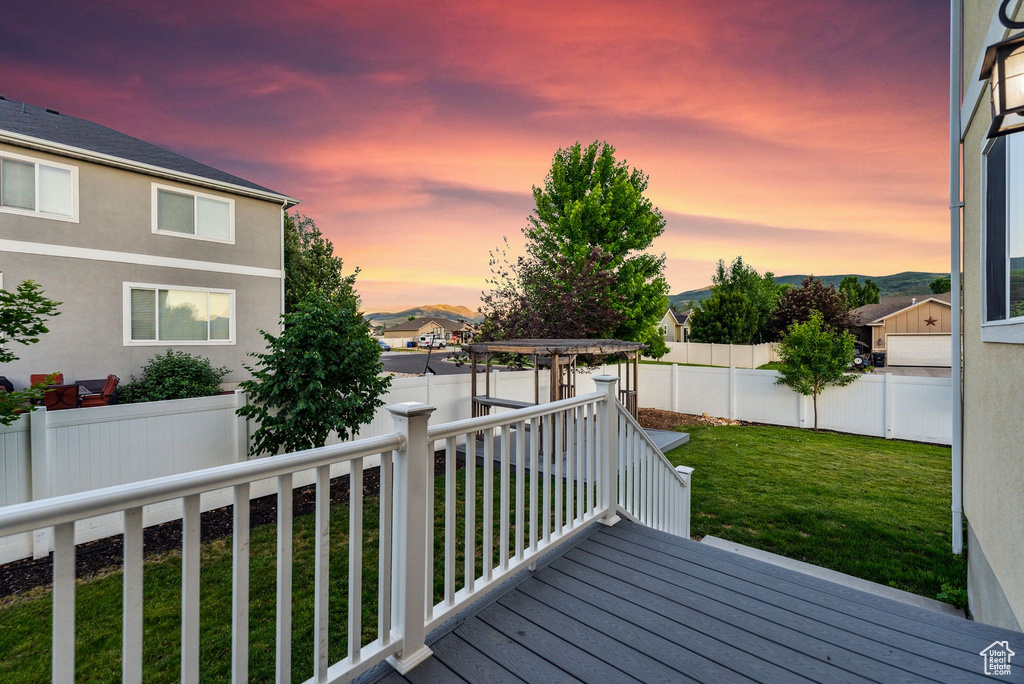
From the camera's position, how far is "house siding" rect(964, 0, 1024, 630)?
2.08 metres

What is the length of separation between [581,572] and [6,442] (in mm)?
5108

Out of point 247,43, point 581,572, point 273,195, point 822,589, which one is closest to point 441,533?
point 581,572

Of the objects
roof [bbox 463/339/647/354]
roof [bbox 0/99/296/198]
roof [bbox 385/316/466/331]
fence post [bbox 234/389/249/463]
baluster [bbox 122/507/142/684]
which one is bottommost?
fence post [bbox 234/389/249/463]

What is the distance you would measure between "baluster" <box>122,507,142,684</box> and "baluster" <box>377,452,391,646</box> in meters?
0.72

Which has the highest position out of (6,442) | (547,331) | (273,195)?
(273,195)

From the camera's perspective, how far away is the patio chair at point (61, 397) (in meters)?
7.37

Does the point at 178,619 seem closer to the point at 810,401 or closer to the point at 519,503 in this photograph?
the point at 519,503

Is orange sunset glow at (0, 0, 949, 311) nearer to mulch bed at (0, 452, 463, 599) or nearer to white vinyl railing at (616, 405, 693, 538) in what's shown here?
white vinyl railing at (616, 405, 693, 538)

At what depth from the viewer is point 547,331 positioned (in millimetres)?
11320

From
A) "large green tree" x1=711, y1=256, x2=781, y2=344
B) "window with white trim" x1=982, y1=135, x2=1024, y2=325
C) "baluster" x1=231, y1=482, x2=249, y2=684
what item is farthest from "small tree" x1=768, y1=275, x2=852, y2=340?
"baluster" x1=231, y1=482, x2=249, y2=684

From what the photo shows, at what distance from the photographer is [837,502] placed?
6.03 meters

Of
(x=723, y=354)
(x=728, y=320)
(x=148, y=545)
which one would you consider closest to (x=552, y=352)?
(x=148, y=545)

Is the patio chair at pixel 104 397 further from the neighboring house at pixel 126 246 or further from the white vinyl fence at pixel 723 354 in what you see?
the white vinyl fence at pixel 723 354

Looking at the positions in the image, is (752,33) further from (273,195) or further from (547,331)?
(273,195)
